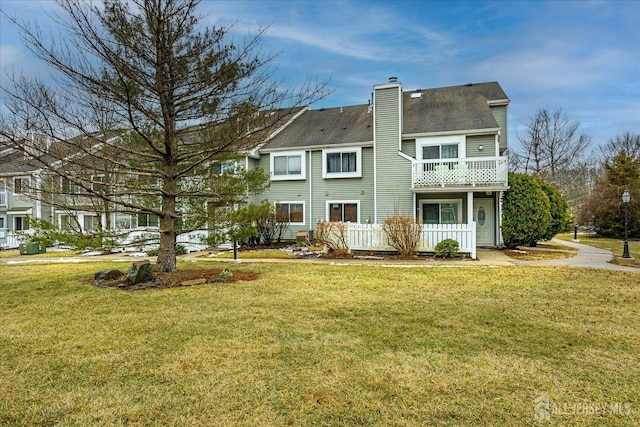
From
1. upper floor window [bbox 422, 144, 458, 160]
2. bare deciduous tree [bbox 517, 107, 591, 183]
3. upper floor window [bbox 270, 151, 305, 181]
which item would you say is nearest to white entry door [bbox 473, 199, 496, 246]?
upper floor window [bbox 422, 144, 458, 160]

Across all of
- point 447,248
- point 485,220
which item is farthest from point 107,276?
point 485,220

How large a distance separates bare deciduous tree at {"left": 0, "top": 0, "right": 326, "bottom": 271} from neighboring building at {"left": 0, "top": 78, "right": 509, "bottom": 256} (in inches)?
252

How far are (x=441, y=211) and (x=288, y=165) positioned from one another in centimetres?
844

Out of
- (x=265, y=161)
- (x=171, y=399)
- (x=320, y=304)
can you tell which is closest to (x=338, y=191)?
(x=265, y=161)

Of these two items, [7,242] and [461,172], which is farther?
[7,242]

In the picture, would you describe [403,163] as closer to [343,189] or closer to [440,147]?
[440,147]

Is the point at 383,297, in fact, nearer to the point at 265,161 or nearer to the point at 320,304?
the point at 320,304

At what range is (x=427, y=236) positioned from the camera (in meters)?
13.5

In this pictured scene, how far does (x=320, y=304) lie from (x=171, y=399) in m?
3.49

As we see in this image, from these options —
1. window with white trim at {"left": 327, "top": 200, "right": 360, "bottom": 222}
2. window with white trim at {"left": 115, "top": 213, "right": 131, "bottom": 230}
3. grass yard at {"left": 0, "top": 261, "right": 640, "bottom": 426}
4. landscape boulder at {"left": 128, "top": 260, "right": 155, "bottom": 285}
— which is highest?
window with white trim at {"left": 327, "top": 200, "right": 360, "bottom": 222}

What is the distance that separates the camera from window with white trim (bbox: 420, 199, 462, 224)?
1717 cm

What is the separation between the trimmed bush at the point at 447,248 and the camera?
12.9 metres

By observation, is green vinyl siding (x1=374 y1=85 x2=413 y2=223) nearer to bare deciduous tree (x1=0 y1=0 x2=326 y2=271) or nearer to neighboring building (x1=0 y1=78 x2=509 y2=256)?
neighboring building (x1=0 y1=78 x2=509 y2=256)

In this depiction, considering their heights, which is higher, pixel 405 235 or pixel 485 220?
pixel 485 220
